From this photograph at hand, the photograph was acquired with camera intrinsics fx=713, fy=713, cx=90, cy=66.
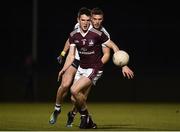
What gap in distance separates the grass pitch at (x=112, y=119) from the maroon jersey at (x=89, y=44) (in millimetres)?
1250

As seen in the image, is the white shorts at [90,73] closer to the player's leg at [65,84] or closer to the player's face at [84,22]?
the player's leg at [65,84]

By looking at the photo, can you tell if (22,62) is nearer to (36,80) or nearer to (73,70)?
(36,80)

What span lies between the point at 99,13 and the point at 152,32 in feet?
46.0

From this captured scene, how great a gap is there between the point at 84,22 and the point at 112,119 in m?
4.01

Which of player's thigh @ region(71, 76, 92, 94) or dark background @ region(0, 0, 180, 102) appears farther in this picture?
dark background @ region(0, 0, 180, 102)

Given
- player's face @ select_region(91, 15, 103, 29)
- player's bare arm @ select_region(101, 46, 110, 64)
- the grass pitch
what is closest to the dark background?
the grass pitch

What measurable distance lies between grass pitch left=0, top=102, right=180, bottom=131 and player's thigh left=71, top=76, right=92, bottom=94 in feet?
2.35

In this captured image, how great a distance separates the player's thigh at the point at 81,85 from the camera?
1273 cm

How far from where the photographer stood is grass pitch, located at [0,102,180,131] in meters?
13.2

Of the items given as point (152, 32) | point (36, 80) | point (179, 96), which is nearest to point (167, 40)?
point (152, 32)

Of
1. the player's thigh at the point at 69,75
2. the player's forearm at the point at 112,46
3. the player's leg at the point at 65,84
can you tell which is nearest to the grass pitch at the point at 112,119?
the player's leg at the point at 65,84

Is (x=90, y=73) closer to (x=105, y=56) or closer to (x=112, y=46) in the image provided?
(x=105, y=56)

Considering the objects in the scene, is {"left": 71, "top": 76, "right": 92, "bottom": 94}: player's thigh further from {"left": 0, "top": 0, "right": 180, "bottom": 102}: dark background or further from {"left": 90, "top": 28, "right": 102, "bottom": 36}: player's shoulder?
{"left": 0, "top": 0, "right": 180, "bottom": 102}: dark background

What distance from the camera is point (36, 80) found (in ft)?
85.5
